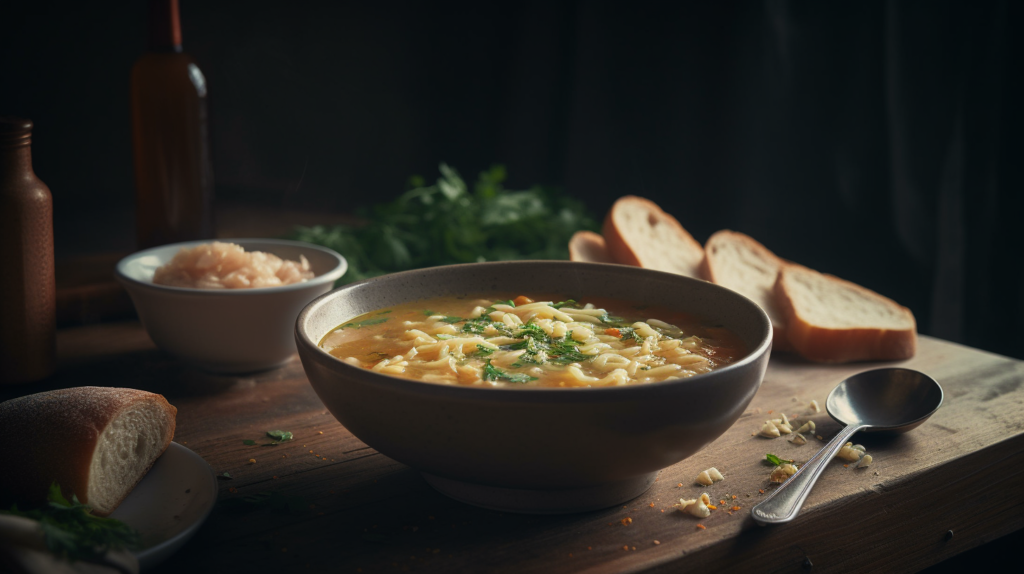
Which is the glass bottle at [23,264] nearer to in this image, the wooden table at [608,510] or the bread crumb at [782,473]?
the wooden table at [608,510]

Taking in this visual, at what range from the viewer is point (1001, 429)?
2.11 metres

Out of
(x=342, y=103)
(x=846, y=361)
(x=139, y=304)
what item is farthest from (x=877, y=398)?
(x=342, y=103)

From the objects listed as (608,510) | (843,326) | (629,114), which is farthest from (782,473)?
(629,114)

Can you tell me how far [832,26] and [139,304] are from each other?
141 inches

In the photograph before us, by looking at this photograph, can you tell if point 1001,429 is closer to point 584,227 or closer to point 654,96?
point 584,227

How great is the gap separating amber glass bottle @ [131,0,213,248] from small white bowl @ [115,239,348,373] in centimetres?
55

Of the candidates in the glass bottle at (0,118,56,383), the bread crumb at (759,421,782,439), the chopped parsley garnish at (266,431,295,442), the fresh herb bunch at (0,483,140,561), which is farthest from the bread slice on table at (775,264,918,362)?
the glass bottle at (0,118,56,383)

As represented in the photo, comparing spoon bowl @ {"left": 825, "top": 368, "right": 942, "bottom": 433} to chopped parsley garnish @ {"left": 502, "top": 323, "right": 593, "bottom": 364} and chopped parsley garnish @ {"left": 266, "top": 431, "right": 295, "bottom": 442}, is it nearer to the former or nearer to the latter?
chopped parsley garnish @ {"left": 502, "top": 323, "right": 593, "bottom": 364}

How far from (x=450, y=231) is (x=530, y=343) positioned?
1662 mm

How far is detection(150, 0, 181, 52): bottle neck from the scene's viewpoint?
2854mm

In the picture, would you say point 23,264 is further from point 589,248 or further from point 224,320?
point 589,248

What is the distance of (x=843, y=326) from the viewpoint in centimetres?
269

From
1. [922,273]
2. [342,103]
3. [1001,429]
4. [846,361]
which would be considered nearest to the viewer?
[1001,429]

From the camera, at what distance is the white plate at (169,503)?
1.41 m
